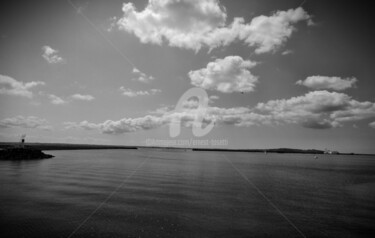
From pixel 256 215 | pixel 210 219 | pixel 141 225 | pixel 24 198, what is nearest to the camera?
pixel 141 225

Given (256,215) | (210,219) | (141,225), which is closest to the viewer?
(141,225)

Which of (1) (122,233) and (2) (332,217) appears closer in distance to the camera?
(1) (122,233)

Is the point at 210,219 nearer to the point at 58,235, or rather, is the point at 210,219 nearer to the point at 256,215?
the point at 256,215

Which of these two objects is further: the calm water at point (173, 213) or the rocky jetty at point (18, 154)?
the rocky jetty at point (18, 154)

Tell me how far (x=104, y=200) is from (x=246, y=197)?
15.6 metres

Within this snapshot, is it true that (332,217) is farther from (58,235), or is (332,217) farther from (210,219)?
(58,235)

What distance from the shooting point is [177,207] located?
21422mm

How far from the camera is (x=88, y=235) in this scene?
1437 centimetres

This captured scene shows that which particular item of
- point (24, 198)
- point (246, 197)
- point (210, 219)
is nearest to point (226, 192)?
point (246, 197)

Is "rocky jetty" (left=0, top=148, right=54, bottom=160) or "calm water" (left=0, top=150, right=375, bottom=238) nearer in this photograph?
"calm water" (left=0, top=150, right=375, bottom=238)

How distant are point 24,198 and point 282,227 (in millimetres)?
23529

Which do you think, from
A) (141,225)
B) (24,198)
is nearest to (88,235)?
(141,225)

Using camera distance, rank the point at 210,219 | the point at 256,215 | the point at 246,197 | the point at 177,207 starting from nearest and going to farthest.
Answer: the point at 210,219, the point at 256,215, the point at 177,207, the point at 246,197

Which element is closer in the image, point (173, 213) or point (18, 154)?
point (173, 213)
